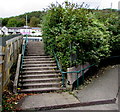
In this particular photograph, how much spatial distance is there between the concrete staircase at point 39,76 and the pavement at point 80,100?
0.59m

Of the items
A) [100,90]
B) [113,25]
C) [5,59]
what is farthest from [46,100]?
[113,25]

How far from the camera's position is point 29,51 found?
1007 cm

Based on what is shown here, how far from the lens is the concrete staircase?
6.53m

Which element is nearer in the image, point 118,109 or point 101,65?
point 118,109

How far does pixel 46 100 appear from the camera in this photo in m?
5.45

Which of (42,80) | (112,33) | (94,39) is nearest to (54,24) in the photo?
(94,39)

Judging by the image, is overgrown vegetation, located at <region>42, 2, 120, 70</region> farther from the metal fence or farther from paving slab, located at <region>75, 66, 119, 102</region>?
the metal fence

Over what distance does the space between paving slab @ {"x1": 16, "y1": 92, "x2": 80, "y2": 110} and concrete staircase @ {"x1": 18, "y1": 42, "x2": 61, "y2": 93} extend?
0.53 meters

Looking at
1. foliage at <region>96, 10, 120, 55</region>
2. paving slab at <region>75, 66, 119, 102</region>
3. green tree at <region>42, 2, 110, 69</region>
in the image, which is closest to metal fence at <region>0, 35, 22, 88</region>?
green tree at <region>42, 2, 110, 69</region>

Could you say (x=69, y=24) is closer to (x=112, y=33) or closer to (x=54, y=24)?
(x=54, y=24)

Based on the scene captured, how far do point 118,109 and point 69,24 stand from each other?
4.59m

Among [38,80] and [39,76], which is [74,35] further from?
[38,80]

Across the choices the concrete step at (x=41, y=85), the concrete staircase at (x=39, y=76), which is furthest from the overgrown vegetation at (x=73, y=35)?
the concrete step at (x=41, y=85)

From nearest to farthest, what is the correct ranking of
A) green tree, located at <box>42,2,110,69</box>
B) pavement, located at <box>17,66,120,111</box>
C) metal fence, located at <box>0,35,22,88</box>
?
pavement, located at <box>17,66,120,111</box>
metal fence, located at <box>0,35,22,88</box>
green tree, located at <box>42,2,110,69</box>
